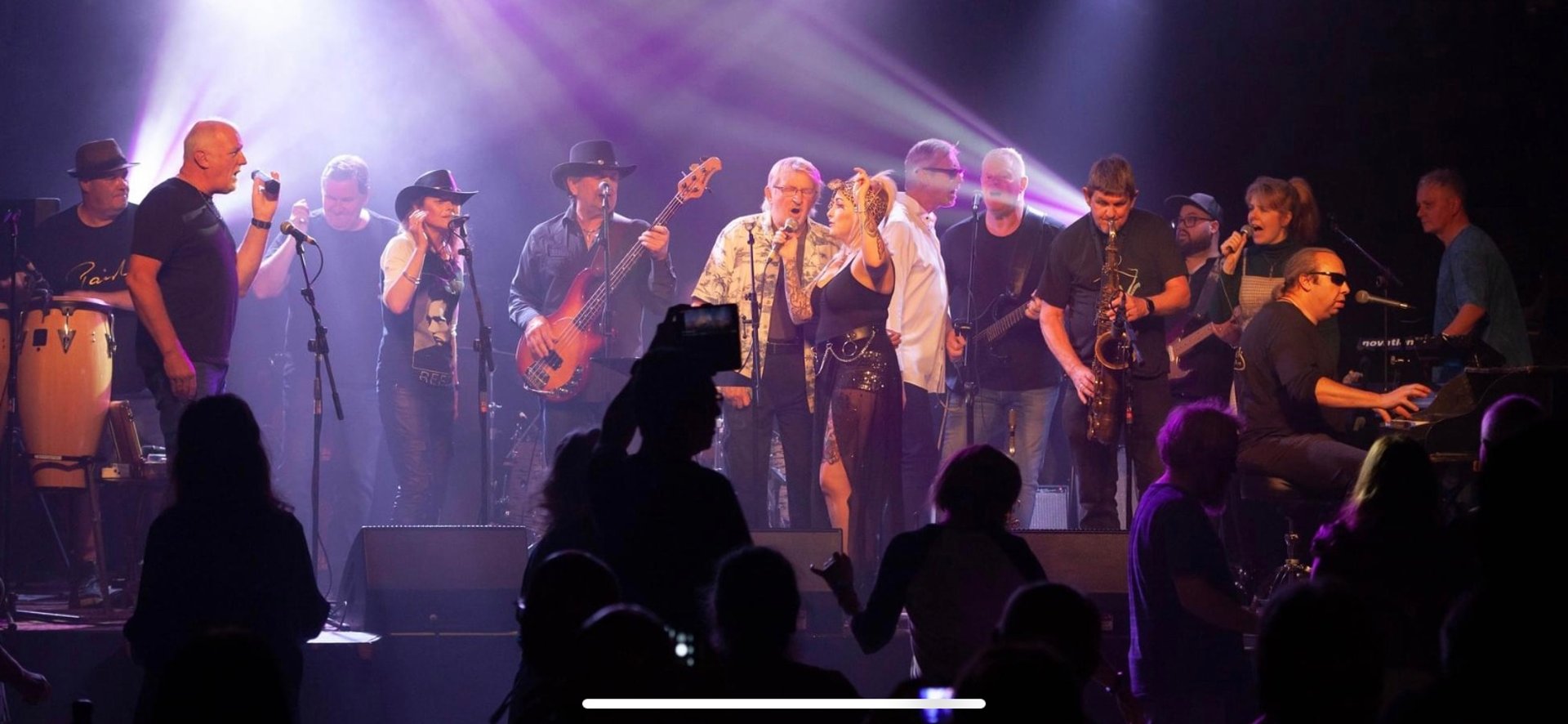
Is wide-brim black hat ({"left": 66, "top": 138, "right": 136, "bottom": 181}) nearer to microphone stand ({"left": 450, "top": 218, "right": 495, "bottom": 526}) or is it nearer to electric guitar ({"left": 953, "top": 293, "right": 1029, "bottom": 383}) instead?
microphone stand ({"left": 450, "top": 218, "right": 495, "bottom": 526})

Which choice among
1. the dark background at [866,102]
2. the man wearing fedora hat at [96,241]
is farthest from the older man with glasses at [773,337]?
the man wearing fedora hat at [96,241]

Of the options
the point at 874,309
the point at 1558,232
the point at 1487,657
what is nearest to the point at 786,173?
the point at 874,309

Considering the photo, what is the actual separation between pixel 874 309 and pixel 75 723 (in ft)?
18.2

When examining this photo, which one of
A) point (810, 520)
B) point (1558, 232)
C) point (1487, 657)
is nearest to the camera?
point (1487, 657)

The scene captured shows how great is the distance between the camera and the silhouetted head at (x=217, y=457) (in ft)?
14.0

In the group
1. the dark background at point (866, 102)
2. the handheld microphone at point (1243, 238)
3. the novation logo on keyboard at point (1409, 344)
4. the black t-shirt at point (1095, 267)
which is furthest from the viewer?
the dark background at point (866, 102)

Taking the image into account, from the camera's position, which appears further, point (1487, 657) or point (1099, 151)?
point (1099, 151)

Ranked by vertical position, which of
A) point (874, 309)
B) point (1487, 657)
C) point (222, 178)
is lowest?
point (1487, 657)

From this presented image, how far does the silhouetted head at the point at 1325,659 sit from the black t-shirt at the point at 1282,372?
4.84 meters

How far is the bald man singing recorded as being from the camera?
7199mm

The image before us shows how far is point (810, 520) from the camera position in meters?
8.55

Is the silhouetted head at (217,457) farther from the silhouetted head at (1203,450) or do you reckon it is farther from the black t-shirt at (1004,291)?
the black t-shirt at (1004,291)

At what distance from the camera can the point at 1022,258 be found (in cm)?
957

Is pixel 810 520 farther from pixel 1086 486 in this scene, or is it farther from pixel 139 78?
pixel 139 78
